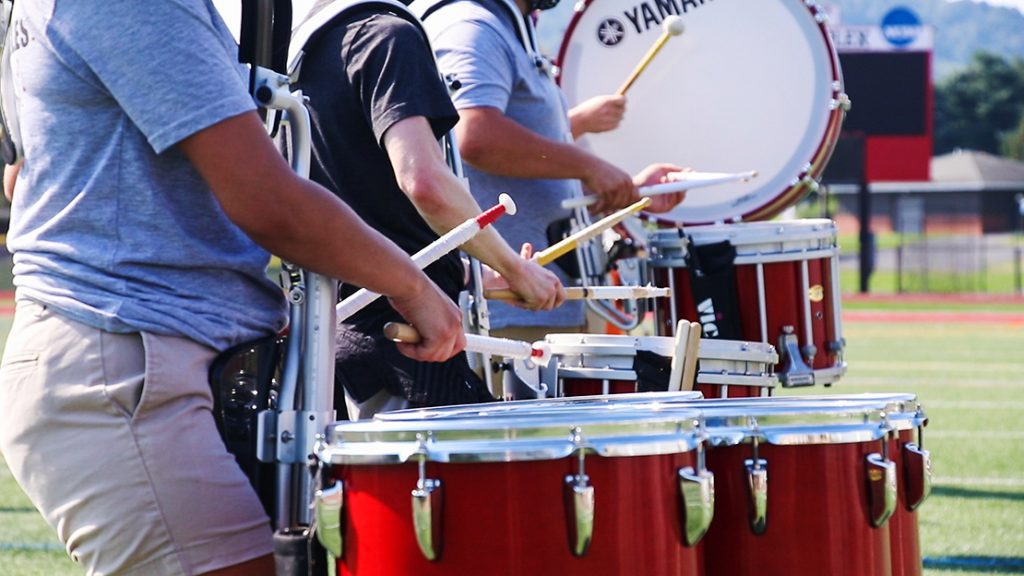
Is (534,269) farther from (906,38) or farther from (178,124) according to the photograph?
(906,38)

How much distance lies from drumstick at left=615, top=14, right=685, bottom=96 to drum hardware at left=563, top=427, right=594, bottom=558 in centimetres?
312

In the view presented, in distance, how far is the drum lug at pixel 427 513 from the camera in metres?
2.37

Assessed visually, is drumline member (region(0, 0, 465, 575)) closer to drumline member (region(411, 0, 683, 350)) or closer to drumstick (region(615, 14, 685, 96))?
drumline member (region(411, 0, 683, 350))

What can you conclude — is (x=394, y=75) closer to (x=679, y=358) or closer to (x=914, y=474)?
(x=679, y=358)

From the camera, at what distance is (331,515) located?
2.47 metres

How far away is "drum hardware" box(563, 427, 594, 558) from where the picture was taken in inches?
93.0

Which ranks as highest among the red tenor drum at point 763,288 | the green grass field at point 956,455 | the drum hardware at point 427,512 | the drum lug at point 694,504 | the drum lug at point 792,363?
the drum hardware at point 427,512

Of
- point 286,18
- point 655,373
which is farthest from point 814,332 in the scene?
point 286,18

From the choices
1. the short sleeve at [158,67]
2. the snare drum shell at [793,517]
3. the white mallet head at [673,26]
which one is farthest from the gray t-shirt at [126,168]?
the white mallet head at [673,26]

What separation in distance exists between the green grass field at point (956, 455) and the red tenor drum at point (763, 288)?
39.1 inches

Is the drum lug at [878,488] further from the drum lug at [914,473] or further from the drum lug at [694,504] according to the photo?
the drum lug at [694,504]

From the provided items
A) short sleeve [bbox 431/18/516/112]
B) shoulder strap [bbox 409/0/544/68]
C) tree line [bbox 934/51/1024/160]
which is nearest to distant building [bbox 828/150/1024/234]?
tree line [bbox 934/51/1024/160]

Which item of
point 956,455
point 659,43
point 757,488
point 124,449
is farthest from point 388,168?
point 956,455

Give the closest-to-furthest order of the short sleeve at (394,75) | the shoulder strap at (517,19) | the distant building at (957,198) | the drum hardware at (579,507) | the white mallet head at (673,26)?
the drum hardware at (579,507) < the short sleeve at (394,75) < the shoulder strap at (517,19) < the white mallet head at (673,26) < the distant building at (957,198)
